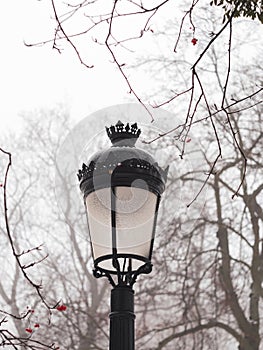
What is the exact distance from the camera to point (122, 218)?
1.93m

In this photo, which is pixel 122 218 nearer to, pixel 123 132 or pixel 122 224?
pixel 122 224

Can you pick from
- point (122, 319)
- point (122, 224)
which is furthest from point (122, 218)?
point (122, 319)

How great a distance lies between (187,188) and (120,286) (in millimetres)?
568

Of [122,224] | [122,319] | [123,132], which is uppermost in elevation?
[123,132]

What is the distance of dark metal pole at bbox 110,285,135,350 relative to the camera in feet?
6.15

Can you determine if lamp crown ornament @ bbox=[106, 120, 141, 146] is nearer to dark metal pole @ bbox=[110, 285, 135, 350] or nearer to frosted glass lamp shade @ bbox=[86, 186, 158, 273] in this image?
frosted glass lamp shade @ bbox=[86, 186, 158, 273]

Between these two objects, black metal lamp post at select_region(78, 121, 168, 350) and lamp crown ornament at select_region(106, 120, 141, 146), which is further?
lamp crown ornament at select_region(106, 120, 141, 146)

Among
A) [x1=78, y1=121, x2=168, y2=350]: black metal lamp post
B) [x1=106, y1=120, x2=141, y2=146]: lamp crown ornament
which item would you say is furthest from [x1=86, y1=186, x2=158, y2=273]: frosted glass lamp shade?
[x1=106, y1=120, x2=141, y2=146]: lamp crown ornament

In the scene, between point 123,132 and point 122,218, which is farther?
point 123,132

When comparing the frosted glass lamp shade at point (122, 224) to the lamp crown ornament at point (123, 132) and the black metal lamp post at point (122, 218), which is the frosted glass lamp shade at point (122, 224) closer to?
the black metal lamp post at point (122, 218)

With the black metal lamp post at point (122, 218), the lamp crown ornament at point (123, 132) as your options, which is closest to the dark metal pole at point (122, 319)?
the black metal lamp post at point (122, 218)

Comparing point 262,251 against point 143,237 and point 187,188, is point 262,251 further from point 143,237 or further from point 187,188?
point 143,237

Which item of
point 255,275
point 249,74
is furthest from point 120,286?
point 249,74

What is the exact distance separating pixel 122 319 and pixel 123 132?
0.70 meters
